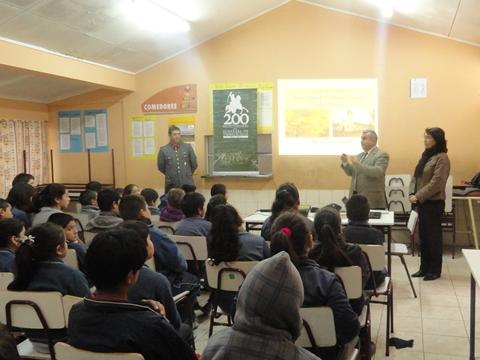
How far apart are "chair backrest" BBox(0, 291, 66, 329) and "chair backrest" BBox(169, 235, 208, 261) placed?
1.38 meters

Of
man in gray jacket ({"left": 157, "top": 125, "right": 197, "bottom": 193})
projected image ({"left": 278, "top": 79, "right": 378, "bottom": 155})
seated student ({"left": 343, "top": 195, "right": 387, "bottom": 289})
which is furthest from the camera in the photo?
man in gray jacket ({"left": 157, "top": 125, "right": 197, "bottom": 193})

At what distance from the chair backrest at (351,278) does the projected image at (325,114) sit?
4.09 meters

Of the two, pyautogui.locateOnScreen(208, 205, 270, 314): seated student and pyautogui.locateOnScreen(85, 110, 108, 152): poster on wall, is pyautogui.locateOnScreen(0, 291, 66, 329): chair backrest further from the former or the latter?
pyautogui.locateOnScreen(85, 110, 108, 152): poster on wall

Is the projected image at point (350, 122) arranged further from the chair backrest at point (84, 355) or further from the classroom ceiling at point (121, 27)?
the chair backrest at point (84, 355)

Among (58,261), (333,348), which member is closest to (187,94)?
(58,261)

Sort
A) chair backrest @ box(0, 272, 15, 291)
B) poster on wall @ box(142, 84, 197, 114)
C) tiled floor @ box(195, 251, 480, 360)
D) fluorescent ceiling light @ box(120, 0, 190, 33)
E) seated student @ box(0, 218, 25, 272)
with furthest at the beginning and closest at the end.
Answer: poster on wall @ box(142, 84, 197, 114), fluorescent ceiling light @ box(120, 0, 190, 33), tiled floor @ box(195, 251, 480, 360), seated student @ box(0, 218, 25, 272), chair backrest @ box(0, 272, 15, 291)

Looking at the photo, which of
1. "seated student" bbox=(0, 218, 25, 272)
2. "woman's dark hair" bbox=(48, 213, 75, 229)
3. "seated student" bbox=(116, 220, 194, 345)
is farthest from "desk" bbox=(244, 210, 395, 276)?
"seated student" bbox=(0, 218, 25, 272)

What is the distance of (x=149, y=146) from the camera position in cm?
710

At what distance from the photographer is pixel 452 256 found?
562cm

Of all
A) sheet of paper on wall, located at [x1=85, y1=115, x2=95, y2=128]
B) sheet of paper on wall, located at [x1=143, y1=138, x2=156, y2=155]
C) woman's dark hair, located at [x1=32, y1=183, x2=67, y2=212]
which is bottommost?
woman's dark hair, located at [x1=32, y1=183, x2=67, y2=212]

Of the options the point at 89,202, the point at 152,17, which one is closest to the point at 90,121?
the point at 152,17

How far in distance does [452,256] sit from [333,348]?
160 inches

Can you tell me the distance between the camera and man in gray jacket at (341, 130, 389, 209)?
5055mm

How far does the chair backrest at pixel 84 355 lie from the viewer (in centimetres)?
143
